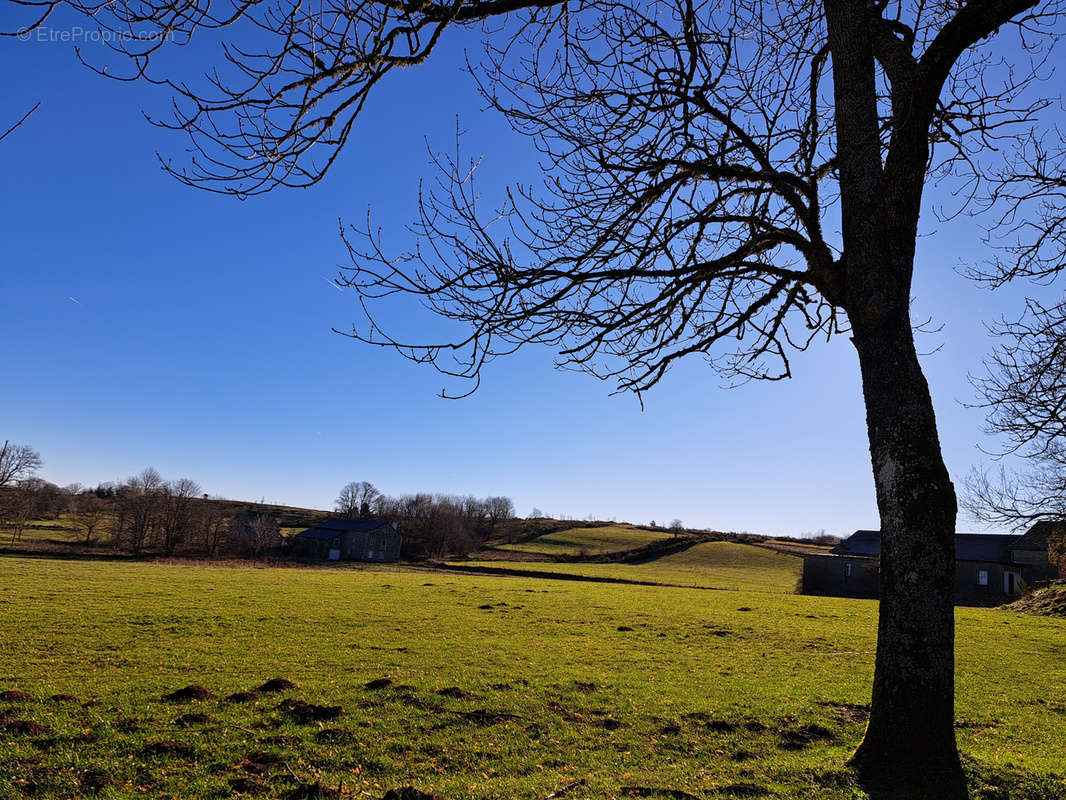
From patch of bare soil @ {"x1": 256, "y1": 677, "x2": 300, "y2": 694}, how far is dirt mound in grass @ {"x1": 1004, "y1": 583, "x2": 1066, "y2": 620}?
39827 millimetres

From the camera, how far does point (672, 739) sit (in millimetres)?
7914

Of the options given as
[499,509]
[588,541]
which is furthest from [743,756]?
[499,509]

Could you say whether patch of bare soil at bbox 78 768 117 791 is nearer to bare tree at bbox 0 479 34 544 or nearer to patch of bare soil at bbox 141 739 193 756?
patch of bare soil at bbox 141 739 193 756

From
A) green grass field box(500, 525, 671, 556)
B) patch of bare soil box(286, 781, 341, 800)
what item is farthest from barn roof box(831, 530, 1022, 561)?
patch of bare soil box(286, 781, 341, 800)

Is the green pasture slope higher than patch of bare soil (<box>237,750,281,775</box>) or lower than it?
lower

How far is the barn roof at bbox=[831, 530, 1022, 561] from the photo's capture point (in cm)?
6300

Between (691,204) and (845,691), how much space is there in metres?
10.1

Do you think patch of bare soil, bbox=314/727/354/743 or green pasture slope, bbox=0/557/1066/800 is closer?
green pasture slope, bbox=0/557/1066/800

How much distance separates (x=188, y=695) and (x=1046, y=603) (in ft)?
150

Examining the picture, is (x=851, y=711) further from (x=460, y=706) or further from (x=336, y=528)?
(x=336, y=528)

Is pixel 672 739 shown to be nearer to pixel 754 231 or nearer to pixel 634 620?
pixel 754 231

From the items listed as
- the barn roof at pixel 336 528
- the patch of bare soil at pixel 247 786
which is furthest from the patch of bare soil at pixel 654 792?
the barn roof at pixel 336 528

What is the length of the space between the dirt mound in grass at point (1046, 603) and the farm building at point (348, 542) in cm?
7228

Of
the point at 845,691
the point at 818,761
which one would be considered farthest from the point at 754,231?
the point at 845,691
